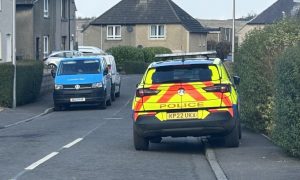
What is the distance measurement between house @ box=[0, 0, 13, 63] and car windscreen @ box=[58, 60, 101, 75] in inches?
612

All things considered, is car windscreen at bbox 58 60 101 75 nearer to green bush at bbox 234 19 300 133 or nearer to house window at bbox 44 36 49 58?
green bush at bbox 234 19 300 133

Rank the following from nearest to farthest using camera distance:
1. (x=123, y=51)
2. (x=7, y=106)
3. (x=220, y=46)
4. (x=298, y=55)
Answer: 1. (x=298, y=55)
2. (x=7, y=106)
3. (x=123, y=51)
4. (x=220, y=46)

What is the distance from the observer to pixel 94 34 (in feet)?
295

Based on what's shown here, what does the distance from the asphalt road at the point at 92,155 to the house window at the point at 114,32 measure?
63923 millimetres

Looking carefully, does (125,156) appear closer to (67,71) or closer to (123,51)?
(67,71)

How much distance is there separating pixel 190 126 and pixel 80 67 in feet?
62.8

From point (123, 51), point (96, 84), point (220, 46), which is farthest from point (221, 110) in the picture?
point (220, 46)

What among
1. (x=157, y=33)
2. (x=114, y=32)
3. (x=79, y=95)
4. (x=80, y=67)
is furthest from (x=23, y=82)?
(x=114, y=32)

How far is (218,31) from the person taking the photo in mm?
106875

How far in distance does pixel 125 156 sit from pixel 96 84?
58.2 ft

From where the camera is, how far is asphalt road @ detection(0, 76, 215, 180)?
13.2 m

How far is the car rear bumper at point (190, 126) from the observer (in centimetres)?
1541

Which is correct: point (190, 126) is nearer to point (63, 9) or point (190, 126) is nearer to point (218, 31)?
point (63, 9)

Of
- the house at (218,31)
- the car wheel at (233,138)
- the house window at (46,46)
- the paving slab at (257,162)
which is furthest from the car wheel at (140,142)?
the house at (218,31)
